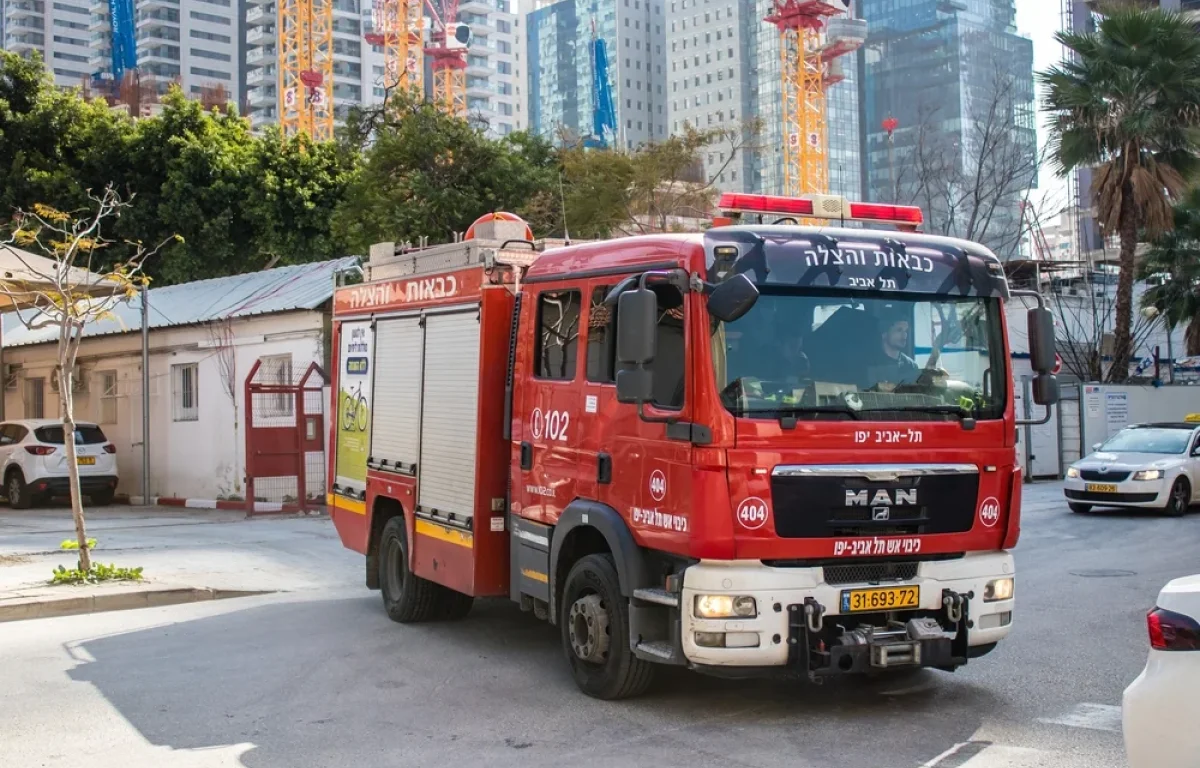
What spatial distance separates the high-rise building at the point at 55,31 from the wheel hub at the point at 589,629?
174800 mm

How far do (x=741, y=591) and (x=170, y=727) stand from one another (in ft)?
11.1

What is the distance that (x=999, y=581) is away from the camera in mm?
7289

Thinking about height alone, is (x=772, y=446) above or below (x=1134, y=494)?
above

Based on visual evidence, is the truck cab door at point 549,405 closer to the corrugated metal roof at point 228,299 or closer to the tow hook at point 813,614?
the tow hook at point 813,614

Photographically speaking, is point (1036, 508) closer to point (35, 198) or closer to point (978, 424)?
point (978, 424)

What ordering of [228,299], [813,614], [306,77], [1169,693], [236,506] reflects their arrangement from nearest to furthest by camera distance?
[1169,693]
[813,614]
[236,506]
[228,299]
[306,77]

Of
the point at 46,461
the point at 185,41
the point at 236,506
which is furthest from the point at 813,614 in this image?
the point at 185,41

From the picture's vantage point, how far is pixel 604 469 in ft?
24.6

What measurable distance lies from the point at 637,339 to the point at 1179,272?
29696 millimetres

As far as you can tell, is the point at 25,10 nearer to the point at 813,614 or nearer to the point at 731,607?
the point at 731,607

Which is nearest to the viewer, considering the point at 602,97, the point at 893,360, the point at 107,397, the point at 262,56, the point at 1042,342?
the point at 893,360

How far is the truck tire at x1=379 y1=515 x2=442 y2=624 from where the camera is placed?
10.1m

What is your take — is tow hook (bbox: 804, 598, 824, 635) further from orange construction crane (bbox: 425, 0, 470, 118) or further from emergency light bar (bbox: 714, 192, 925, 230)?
orange construction crane (bbox: 425, 0, 470, 118)

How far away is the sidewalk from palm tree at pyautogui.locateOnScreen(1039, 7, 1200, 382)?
17720 mm
